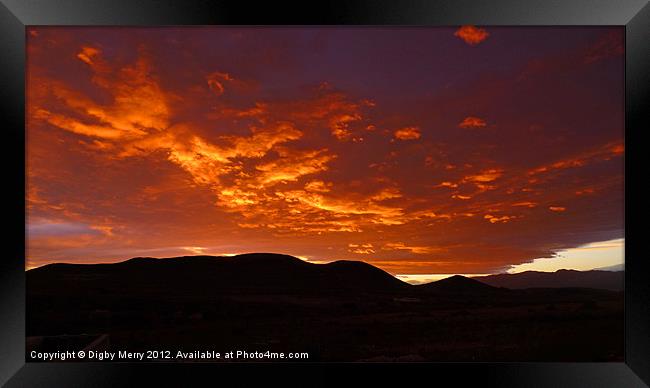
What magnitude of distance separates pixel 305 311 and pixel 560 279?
1.46 meters

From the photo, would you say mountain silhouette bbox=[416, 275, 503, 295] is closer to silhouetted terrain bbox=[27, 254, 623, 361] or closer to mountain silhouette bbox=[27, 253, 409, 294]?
silhouetted terrain bbox=[27, 254, 623, 361]

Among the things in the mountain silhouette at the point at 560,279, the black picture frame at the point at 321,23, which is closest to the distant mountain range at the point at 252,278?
the mountain silhouette at the point at 560,279

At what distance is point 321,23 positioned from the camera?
207 cm

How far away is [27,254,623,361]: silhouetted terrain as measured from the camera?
2.20 metres

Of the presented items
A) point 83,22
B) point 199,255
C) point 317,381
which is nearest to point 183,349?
point 199,255

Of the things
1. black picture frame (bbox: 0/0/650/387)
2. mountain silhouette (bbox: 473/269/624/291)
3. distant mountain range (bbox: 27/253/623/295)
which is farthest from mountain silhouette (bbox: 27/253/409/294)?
mountain silhouette (bbox: 473/269/624/291)

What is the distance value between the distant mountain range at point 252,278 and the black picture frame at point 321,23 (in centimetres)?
28

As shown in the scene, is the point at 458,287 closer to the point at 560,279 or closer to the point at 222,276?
the point at 560,279

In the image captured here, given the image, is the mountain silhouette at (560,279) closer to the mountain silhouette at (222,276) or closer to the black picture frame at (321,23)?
the black picture frame at (321,23)

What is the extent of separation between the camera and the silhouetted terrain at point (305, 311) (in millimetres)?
2203

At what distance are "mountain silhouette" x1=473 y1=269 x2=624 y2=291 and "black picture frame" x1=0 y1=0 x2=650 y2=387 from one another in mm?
76

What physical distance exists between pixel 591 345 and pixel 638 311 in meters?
0.30

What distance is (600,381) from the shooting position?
208cm

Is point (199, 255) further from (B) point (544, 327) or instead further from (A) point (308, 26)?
(B) point (544, 327)
